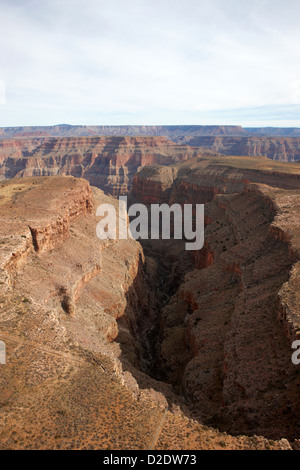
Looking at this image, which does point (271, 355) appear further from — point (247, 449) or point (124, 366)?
point (124, 366)

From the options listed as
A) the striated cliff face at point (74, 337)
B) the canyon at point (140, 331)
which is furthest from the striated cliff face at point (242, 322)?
the striated cliff face at point (74, 337)

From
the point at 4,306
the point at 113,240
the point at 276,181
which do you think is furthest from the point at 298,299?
the point at 276,181

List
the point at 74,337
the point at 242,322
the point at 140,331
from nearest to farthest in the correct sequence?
the point at 74,337
the point at 242,322
the point at 140,331

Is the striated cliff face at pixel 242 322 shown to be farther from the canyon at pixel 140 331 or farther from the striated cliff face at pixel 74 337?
the striated cliff face at pixel 74 337

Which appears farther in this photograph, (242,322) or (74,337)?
(242,322)

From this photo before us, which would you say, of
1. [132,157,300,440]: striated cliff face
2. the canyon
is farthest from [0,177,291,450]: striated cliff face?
[132,157,300,440]: striated cliff face

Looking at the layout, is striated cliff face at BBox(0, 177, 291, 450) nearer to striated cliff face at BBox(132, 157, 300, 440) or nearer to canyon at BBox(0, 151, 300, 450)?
canyon at BBox(0, 151, 300, 450)

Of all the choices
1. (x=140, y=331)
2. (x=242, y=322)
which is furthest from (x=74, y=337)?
(x=140, y=331)

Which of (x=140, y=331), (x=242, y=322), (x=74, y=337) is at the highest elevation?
(x=242, y=322)

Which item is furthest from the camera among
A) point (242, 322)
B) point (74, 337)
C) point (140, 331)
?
point (140, 331)

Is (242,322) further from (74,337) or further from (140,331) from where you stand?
(140,331)
